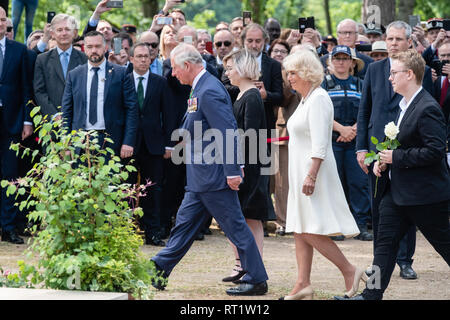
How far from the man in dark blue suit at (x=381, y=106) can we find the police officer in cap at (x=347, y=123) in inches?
93.8

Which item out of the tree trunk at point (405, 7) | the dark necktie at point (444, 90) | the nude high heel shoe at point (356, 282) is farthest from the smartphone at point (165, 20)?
the tree trunk at point (405, 7)

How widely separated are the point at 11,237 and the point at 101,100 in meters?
2.03

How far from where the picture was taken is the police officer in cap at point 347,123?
1052 cm

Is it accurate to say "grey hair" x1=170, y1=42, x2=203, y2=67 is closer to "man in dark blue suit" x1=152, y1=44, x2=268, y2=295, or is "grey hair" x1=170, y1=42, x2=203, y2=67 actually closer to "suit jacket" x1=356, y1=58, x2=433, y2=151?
"man in dark blue suit" x1=152, y1=44, x2=268, y2=295

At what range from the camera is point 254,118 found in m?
7.67

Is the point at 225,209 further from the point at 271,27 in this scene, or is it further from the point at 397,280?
the point at 271,27

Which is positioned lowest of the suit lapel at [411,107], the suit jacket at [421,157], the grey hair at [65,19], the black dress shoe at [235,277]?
the black dress shoe at [235,277]

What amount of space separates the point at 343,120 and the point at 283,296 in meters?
4.04

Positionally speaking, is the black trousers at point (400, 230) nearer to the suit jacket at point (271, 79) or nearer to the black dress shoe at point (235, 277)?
the black dress shoe at point (235, 277)

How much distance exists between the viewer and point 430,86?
Answer: 837cm

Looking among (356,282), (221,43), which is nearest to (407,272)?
(356,282)

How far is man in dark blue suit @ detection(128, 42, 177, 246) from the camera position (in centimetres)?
980

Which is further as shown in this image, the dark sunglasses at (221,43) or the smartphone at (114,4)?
the dark sunglasses at (221,43)
